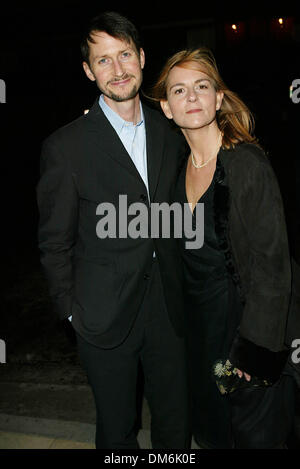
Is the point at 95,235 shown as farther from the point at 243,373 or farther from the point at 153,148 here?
the point at 243,373

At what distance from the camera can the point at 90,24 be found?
2021 mm

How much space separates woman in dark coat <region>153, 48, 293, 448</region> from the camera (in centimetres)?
174

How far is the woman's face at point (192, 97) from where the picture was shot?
1.90 m

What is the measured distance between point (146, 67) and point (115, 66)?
51.0 feet

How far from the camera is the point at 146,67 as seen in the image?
1642cm

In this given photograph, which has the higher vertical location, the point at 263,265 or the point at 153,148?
the point at 153,148

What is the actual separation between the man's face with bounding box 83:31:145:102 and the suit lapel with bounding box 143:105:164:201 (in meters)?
0.19

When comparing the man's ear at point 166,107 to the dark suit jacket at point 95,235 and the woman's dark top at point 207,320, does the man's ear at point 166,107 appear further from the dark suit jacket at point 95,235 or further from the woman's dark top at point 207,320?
the woman's dark top at point 207,320

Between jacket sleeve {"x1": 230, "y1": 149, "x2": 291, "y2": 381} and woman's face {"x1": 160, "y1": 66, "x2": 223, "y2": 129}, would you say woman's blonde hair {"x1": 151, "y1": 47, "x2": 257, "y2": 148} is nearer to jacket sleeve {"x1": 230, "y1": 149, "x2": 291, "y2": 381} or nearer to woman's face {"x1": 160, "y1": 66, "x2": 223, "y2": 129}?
woman's face {"x1": 160, "y1": 66, "x2": 223, "y2": 129}

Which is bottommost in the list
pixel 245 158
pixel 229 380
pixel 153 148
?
pixel 229 380

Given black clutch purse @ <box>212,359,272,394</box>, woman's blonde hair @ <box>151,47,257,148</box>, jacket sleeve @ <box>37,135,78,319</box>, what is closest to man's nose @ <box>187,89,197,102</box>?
woman's blonde hair @ <box>151,47,257,148</box>

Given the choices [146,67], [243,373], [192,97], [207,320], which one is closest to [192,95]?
[192,97]

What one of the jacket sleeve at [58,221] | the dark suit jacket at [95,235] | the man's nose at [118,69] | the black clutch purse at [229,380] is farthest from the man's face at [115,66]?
the black clutch purse at [229,380]
